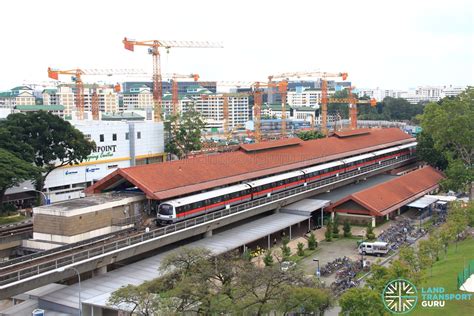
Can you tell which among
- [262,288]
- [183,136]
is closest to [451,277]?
[262,288]

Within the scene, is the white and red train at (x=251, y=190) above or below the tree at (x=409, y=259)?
above

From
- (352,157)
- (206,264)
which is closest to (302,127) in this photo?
(352,157)

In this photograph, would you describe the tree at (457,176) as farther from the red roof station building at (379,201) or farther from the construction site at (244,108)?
the construction site at (244,108)

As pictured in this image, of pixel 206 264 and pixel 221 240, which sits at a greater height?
pixel 206 264

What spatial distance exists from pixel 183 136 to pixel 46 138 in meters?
23.7

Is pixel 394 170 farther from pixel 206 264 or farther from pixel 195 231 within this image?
pixel 206 264

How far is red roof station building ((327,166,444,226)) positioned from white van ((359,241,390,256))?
7788 mm

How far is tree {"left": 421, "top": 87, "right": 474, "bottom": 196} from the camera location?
55.0 m

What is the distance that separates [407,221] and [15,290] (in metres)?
35.0

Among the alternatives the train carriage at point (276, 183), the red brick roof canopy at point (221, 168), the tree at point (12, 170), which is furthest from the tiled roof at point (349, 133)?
the tree at point (12, 170)

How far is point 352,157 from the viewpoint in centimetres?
6394

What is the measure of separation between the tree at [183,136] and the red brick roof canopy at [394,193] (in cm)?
2810

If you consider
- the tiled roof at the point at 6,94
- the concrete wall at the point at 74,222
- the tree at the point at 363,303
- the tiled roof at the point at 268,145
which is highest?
the tiled roof at the point at 6,94

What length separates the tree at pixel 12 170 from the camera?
140 feet
